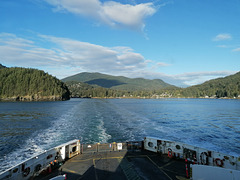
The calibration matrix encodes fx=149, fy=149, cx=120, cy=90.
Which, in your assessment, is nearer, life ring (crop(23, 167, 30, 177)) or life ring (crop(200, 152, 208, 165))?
life ring (crop(23, 167, 30, 177))

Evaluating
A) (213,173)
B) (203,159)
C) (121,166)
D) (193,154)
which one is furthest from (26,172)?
(203,159)

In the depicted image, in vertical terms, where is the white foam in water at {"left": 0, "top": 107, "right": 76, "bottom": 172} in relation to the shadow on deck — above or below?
below

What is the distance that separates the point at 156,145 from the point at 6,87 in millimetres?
→ 224323

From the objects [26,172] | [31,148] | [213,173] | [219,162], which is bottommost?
[31,148]

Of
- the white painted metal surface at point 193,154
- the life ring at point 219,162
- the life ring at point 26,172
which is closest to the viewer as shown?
the life ring at point 26,172

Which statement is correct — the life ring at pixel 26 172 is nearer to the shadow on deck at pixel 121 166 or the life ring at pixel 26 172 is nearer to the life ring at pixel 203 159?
the shadow on deck at pixel 121 166

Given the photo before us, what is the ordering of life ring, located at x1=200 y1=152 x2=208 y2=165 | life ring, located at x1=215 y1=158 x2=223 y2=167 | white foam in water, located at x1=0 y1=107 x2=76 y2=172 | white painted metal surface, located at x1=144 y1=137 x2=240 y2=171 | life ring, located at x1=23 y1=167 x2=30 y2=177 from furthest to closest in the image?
white foam in water, located at x1=0 y1=107 x2=76 y2=172 → life ring, located at x1=200 y1=152 x2=208 y2=165 → life ring, located at x1=215 y1=158 x2=223 y2=167 → white painted metal surface, located at x1=144 y1=137 x2=240 y2=171 → life ring, located at x1=23 y1=167 x2=30 y2=177

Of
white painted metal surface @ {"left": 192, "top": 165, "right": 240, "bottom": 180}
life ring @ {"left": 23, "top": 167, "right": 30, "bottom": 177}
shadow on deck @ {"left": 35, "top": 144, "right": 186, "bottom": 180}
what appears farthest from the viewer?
shadow on deck @ {"left": 35, "top": 144, "right": 186, "bottom": 180}

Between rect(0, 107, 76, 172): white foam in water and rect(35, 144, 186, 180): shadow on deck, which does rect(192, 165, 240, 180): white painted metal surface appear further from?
rect(0, 107, 76, 172): white foam in water

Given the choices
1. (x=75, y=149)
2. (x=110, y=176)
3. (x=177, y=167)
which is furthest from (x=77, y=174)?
(x=177, y=167)

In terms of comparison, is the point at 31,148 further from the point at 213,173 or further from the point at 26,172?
the point at 213,173

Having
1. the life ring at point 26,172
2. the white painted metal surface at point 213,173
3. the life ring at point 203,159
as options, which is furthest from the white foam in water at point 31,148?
the life ring at point 203,159

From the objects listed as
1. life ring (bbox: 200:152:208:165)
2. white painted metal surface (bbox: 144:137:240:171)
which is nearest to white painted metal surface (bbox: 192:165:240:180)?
white painted metal surface (bbox: 144:137:240:171)

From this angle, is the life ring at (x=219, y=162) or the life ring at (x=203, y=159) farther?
the life ring at (x=203, y=159)
